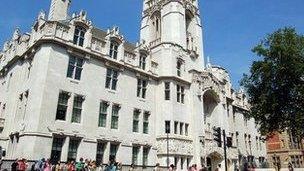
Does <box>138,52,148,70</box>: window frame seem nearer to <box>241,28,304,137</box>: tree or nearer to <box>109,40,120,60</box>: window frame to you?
<box>109,40,120,60</box>: window frame

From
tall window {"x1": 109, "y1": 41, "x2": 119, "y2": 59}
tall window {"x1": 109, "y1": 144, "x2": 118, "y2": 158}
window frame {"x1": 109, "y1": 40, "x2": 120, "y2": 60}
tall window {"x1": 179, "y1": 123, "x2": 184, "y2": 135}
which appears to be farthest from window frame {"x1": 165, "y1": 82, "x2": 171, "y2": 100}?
tall window {"x1": 109, "y1": 144, "x2": 118, "y2": 158}

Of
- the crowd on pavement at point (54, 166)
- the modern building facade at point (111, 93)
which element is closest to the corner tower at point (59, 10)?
the modern building facade at point (111, 93)

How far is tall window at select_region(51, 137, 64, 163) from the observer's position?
86.2 ft

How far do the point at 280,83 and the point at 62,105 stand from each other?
84.4 feet

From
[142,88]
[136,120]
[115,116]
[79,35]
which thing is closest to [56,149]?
[115,116]

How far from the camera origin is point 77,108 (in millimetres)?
29000

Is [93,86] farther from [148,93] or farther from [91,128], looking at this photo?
[148,93]

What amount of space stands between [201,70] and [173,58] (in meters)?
6.63

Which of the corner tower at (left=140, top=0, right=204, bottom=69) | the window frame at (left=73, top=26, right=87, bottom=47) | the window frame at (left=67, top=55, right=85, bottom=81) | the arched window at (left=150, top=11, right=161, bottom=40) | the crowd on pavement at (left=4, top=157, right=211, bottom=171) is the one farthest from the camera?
the arched window at (left=150, top=11, right=161, bottom=40)

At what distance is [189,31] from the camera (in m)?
46.2

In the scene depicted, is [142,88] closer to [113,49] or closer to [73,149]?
[113,49]

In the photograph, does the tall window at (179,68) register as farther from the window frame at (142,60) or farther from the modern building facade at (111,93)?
the window frame at (142,60)

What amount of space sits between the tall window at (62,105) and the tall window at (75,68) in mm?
2096

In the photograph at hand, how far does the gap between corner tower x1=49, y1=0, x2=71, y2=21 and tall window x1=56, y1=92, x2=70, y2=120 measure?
26.7ft
